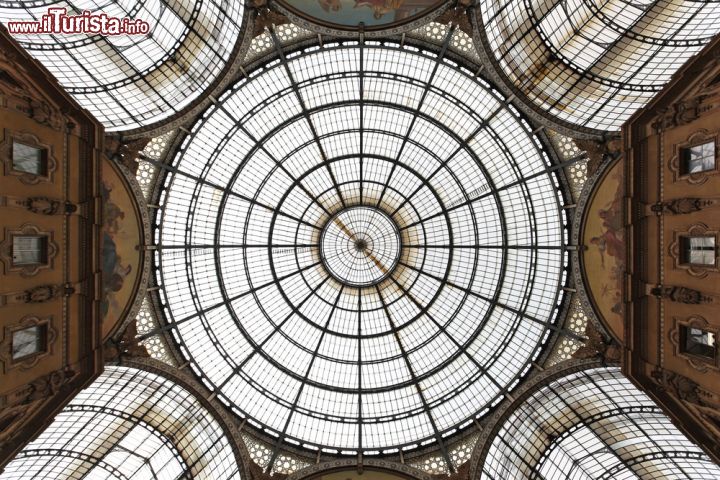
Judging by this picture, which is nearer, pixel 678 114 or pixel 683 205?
pixel 683 205

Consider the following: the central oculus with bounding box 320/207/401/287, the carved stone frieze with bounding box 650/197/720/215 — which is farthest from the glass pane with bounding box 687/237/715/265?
the central oculus with bounding box 320/207/401/287

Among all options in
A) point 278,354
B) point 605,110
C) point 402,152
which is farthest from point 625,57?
point 278,354

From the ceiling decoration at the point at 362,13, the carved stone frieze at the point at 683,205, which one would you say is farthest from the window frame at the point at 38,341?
the carved stone frieze at the point at 683,205

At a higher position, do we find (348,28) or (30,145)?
(348,28)

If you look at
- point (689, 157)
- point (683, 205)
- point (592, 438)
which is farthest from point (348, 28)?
point (592, 438)

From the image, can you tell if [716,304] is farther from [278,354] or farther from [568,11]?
[278,354]

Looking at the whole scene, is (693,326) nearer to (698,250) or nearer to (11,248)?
(698,250)

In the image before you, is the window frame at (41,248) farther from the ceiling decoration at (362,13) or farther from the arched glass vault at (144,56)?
the ceiling decoration at (362,13)

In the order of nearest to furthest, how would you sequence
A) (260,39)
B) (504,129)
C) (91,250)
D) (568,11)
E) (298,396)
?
(91,250) < (568,11) < (260,39) < (504,129) < (298,396)

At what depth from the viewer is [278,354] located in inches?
1096

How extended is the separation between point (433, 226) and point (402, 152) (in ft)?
16.8

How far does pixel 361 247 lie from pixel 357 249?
317 millimetres

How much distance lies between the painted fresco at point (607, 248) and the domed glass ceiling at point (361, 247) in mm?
1829

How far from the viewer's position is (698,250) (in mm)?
14617
